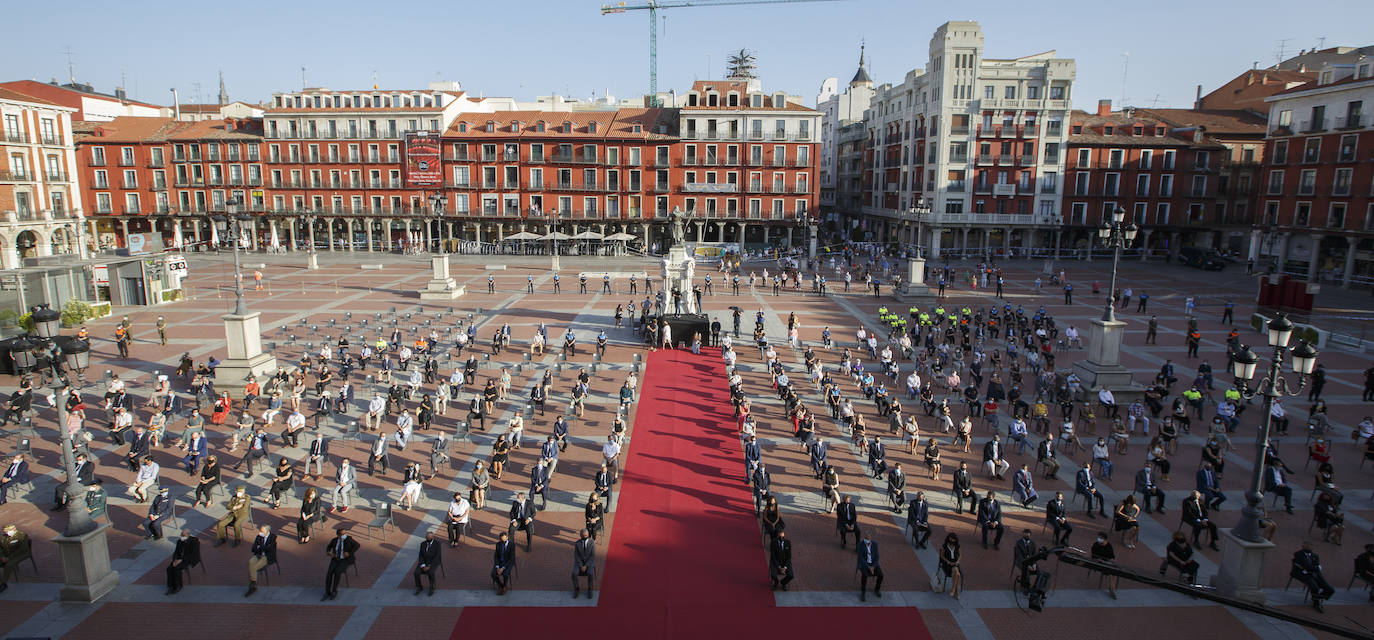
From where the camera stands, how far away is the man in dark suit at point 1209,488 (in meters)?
14.4

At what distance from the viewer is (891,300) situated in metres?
40.7

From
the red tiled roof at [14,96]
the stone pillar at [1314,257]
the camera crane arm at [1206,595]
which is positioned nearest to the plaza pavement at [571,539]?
the camera crane arm at [1206,595]

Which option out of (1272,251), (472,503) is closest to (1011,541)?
(472,503)

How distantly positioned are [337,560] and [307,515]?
2142 millimetres

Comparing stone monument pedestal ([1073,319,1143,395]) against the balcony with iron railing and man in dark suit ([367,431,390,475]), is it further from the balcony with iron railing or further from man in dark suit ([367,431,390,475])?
the balcony with iron railing

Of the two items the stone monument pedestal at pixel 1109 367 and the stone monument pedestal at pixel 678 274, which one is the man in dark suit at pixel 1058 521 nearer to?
the stone monument pedestal at pixel 1109 367

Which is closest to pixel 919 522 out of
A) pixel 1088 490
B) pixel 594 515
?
pixel 1088 490

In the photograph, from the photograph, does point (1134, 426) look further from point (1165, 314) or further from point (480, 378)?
point (1165, 314)

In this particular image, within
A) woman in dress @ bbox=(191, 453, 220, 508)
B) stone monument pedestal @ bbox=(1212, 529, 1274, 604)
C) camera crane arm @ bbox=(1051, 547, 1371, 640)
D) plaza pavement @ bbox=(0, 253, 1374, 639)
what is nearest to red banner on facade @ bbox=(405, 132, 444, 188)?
plaza pavement @ bbox=(0, 253, 1374, 639)

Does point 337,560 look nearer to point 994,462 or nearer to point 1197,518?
point 994,462

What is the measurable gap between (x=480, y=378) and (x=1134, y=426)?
19.3 m

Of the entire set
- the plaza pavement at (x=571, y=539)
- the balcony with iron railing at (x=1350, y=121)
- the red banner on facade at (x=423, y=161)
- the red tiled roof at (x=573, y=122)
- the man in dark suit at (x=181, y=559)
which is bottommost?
the plaza pavement at (x=571, y=539)

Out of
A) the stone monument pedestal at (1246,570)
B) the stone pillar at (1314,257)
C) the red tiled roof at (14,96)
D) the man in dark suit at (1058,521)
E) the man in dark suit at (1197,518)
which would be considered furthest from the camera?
the stone pillar at (1314,257)

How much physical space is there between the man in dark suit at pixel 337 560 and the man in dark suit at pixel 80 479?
21.9 ft
